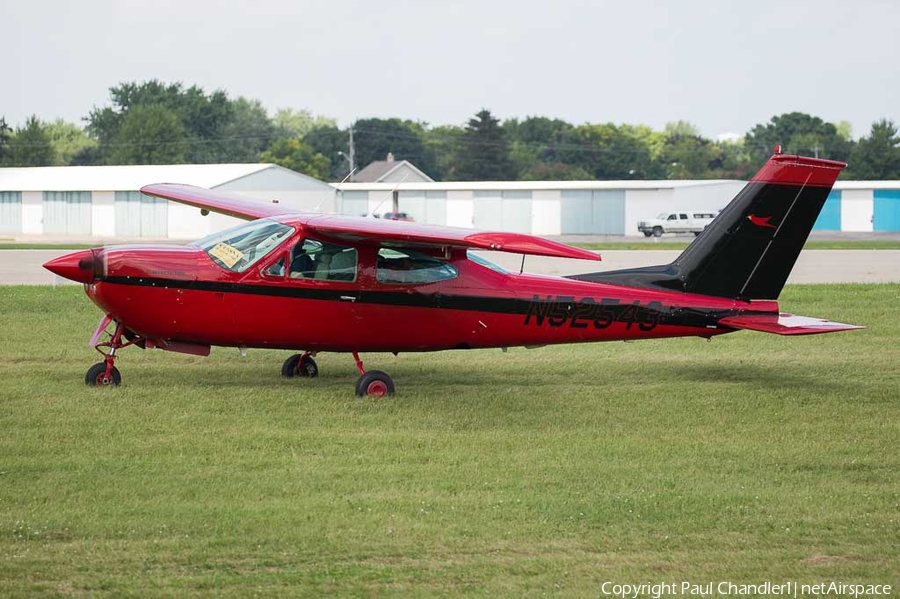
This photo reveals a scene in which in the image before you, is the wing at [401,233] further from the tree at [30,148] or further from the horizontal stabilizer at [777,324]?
the tree at [30,148]

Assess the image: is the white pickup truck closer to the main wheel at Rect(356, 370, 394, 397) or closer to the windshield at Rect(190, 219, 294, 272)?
the main wheel at Rect(356, 370, 394, 397)

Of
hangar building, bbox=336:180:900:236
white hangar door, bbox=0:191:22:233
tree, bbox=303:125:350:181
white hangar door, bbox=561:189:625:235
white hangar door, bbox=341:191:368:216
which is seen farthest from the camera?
tree, bbox=303:125:350:181

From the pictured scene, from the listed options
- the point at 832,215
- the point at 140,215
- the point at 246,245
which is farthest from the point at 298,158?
the point at 246,245

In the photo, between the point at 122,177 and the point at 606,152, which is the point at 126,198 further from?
the point at 606,152

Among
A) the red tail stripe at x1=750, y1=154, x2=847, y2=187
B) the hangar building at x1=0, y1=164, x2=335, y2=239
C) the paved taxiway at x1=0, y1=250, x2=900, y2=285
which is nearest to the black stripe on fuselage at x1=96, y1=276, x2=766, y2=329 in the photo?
the red tail stripe at x1=750, y1=154, x2=847, y2=187

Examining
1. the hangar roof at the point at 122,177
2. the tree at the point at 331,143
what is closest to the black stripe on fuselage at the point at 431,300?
the hangar roof at the point at 122,177

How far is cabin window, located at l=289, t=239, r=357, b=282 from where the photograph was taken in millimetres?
12023

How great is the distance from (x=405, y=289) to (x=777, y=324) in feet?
13.7

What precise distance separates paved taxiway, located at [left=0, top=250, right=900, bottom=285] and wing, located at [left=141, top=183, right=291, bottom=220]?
1151 cm

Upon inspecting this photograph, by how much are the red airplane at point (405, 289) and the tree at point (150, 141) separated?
301 ft

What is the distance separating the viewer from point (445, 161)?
415ft

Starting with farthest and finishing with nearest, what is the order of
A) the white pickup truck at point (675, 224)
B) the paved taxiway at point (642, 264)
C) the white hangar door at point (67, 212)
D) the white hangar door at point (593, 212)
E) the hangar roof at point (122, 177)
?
the white hangar door at point (593, 212) → the white pickup truck at point (675, 224) → the white hangar door at point (67, 212) → the hangar roof at point (122, 177) → the paved taxiway at point (642, 264)

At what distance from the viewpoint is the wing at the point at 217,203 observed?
14750 mm

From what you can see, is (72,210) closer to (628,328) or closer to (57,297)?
(57,297)
